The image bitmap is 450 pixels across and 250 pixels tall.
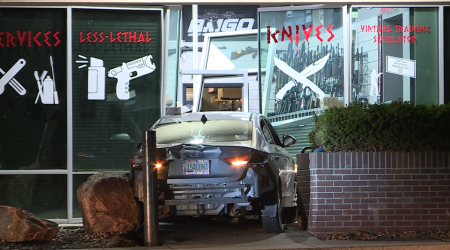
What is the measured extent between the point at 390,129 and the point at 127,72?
18.3 feet

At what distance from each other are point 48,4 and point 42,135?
2460 mm

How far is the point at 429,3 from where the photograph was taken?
12.6m

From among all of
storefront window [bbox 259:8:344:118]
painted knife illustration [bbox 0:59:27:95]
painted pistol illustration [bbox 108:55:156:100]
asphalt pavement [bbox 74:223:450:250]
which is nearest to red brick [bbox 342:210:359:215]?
asphalt pavement [bbox 74:223:450:250]

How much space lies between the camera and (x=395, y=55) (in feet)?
42.0

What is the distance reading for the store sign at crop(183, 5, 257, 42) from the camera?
14219mm

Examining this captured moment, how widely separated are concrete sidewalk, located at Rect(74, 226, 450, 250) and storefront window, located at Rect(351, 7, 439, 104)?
497cm

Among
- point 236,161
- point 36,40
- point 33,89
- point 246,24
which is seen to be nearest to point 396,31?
point 246,24

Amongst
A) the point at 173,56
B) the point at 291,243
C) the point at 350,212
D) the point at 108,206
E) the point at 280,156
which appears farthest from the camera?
the point at 173,56

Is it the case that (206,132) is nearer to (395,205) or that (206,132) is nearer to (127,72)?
(395,205)

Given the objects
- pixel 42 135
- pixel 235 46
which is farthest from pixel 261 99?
pixel 42 135

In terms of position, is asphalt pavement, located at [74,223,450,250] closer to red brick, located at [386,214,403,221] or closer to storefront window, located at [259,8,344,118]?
red brick, located at [386,214,403,221]

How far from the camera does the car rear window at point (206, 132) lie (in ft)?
28.7

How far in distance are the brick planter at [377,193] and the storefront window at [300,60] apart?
4.45m

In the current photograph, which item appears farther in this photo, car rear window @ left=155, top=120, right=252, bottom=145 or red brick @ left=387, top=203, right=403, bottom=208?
car rear window @ left=155, top=120, right=252, bottom=145
